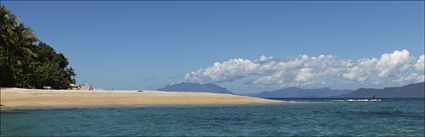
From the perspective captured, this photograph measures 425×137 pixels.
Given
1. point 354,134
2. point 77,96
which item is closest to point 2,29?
point 77,96

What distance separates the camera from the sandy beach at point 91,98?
58875mm

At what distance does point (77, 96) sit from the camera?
69062 millimetres

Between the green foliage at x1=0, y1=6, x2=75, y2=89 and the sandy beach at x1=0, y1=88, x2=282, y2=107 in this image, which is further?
the green foliage at x1=0, y1=6, x2=75, y2=89

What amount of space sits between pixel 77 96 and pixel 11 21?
15.5 m

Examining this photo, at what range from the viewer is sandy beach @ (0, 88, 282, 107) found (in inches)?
2318

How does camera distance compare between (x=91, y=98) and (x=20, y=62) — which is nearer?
(x=91, y=98)

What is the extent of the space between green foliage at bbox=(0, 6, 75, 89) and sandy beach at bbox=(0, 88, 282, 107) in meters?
5.83

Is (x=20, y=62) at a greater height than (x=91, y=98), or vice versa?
(x=20, y=62)

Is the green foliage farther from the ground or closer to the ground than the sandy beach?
farther from the ground

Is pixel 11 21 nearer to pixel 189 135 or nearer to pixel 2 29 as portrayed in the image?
pixel 2 29

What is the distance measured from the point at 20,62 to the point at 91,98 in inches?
594

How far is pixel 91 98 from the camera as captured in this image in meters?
69.3

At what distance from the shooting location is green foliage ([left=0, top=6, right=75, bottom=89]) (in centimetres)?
6907

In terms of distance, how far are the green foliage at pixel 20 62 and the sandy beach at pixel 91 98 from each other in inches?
230
